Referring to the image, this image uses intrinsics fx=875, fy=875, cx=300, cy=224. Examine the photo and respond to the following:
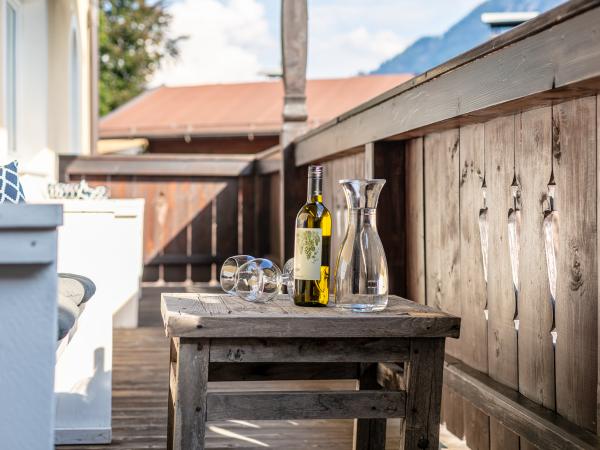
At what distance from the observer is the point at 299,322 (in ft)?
5.70

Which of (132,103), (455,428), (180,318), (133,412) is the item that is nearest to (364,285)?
(180,318)

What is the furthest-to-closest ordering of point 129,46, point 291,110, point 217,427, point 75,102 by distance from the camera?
point 129,46 < point 75,102 < point 291,110 < point 217,427

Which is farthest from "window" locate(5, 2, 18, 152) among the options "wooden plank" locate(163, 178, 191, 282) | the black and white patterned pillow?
the black and white patterned pillow

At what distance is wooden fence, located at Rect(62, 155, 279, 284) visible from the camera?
7.29 meters

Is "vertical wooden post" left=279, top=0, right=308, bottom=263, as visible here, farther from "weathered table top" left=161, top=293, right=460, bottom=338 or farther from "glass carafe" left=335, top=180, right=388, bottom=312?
"weathered table top" left=161, top=293, right=460, bottom=338

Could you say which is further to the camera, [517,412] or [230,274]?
[230,274]

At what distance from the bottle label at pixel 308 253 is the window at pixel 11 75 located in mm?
3957

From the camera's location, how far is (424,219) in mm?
2875

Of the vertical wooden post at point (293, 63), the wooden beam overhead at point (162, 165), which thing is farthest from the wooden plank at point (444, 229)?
the wooden beam overhead at point (162, 165)

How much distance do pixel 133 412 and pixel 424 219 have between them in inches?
47.4

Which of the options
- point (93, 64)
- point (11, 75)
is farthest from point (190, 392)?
point (93, 64)

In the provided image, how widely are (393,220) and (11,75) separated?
355 cm

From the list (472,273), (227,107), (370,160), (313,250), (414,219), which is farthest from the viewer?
(227,107)

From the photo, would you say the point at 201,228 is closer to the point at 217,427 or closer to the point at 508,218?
the point at 217,427
